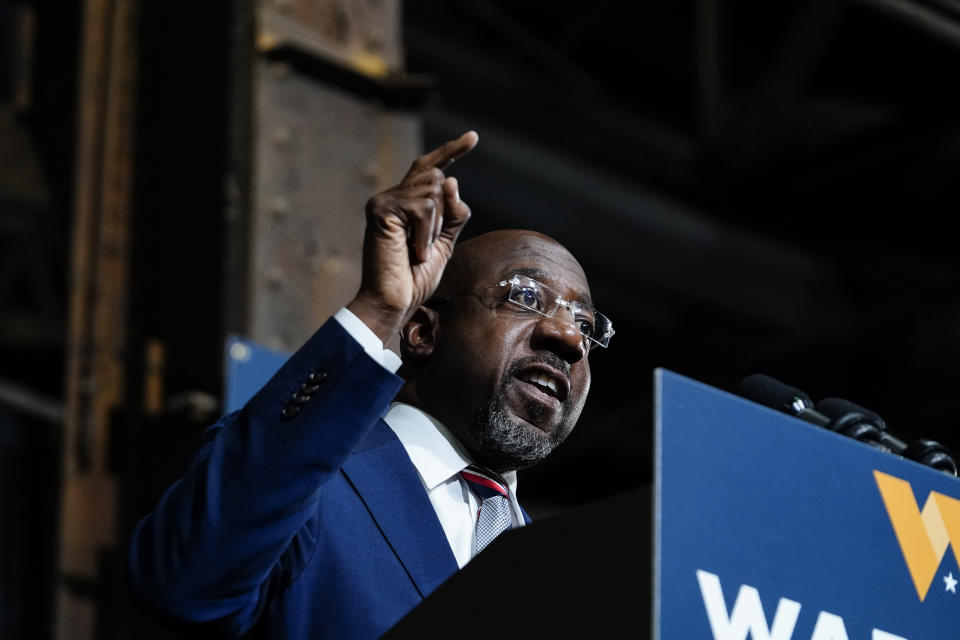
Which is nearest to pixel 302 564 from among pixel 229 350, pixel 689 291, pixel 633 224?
pixel 229 350

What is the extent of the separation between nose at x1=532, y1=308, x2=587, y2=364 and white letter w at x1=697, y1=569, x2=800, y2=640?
2.61ft

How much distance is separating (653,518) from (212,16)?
272 cm

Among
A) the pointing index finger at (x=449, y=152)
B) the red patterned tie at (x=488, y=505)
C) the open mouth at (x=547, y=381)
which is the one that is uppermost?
the pointing index finger at (x=449, y=152)

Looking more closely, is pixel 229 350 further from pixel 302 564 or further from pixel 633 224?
pixel 633 224

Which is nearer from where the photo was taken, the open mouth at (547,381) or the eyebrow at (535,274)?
the open mouth at (547,381)

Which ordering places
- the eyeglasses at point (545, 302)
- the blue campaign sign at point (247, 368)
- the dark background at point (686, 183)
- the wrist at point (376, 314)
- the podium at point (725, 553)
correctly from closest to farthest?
1. the podium at point (725, 553)
2. the wrist at point (376, 314)
3. the eyeglasses at point (545, 302)
4. the blue campaign sign at point (247, 368)
5. the dark background at point (686, 183)

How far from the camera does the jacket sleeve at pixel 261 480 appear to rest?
1577 millimetres

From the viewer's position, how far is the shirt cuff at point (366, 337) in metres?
1.60

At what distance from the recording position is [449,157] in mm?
1683

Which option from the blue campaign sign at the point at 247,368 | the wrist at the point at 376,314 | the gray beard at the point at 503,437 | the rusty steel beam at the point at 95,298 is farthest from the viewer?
the rusty steel beam at the point at 95,298

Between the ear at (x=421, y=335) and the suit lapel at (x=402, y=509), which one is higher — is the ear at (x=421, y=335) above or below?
below

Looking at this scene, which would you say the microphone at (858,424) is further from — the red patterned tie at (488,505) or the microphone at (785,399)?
the red patterned tie at (488,505)

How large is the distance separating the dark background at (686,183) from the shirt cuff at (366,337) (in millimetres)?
2716

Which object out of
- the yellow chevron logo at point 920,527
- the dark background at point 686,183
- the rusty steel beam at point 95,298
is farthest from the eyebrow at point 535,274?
the dark background at point 686,183
